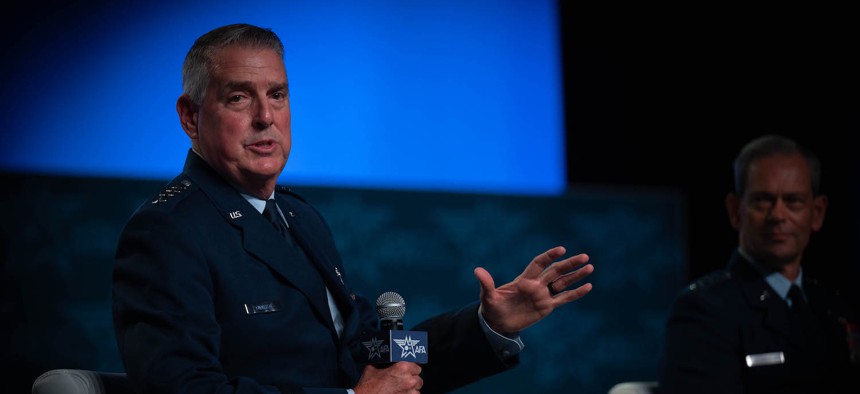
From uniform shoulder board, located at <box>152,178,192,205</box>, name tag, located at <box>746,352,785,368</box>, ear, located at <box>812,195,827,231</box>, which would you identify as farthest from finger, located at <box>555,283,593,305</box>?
ear, located at <box>812,195,827,231</box>

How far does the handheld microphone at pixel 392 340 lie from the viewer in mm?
1986

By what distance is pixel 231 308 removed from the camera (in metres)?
2.04

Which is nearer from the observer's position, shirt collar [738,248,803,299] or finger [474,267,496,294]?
finger [474,267,496,294]

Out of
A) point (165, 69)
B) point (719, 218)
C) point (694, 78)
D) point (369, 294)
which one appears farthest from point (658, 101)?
point (165, 69)

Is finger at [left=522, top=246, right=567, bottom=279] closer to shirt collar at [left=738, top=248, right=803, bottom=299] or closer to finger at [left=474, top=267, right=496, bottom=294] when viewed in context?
finger at [left=474, top=267, right=496, bottom=294]

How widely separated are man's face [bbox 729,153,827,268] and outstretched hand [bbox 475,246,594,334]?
142cm

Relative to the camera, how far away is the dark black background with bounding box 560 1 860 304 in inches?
185

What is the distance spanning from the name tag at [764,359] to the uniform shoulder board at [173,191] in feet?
6.31

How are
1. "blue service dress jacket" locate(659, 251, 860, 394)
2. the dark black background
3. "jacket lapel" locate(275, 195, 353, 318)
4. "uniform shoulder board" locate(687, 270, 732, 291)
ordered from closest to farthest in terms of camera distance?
"jacket lapel" locate(275, 195, 353, 318), "blue service dress jacket" locate(659, 251, 860, 394), "uniform shoulder board" locate(687, 270, 732, 291), the dark black background

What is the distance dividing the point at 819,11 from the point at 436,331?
3.20 metres

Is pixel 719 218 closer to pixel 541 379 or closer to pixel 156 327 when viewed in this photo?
pixel 541 379

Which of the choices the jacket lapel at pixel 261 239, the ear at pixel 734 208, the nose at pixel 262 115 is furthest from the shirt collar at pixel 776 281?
the nose at pixel 262 115

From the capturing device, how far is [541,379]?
14.5 feet

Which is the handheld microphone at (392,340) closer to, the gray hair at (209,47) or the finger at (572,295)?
the finger at (572,295)
